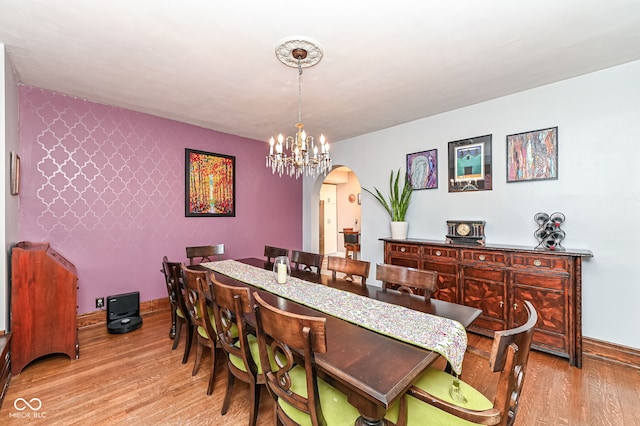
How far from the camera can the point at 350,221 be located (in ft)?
28.7

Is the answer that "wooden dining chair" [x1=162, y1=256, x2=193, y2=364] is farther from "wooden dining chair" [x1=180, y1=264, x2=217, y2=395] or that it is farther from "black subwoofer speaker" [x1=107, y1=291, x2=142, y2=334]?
"black subwoofer speaker" [x1=107, y1=291, x2=142, y2=334]

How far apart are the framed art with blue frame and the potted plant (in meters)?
0.11

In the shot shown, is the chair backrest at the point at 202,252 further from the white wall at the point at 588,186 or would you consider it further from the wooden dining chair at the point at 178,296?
the white wall at the point at 588,186

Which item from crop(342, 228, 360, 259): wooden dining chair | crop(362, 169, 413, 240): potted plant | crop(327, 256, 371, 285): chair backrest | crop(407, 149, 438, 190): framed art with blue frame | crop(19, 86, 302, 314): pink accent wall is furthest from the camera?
crop(342, 228, 360, 259): wooden dining chair

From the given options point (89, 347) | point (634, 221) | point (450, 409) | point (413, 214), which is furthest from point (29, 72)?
point (634, 221)

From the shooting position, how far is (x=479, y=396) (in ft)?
4.35

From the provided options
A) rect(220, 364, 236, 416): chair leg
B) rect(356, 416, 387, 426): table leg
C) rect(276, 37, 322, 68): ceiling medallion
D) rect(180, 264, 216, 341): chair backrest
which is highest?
rect(276, 37, 322, 68): ceiling medallion

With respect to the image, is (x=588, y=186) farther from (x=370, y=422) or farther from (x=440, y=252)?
(x=370, y=422)

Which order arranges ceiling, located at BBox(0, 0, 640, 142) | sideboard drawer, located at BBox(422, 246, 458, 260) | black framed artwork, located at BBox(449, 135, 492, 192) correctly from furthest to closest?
black framed artwork, located at BBox(449, 135, 492, 192), sideboard drawer, located at BBox(422, 246, 458, 260), ceiling, located at BBox(0, 0, 640, 142)

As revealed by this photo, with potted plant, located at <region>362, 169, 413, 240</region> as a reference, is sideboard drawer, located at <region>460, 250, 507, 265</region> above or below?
below

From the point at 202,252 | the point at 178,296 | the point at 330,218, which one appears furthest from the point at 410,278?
the point at 330,218

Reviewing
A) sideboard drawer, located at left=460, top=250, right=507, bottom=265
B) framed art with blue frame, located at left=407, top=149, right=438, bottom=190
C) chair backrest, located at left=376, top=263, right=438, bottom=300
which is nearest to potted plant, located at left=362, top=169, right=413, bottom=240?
framed art with blue frame, located at left=407, top=149, right=438, bottom=190

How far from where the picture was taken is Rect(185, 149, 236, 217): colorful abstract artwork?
3998 mm

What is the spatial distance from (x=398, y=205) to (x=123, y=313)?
12.0 ft
